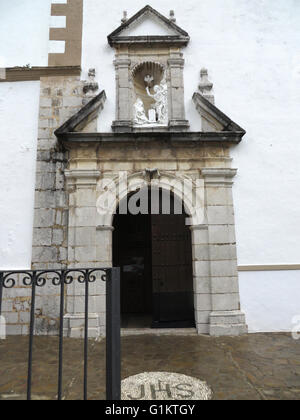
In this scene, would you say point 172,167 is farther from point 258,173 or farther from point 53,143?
point 53,143

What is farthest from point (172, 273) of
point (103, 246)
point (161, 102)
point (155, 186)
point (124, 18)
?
point (124, 18)

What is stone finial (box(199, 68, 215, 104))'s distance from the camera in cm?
508

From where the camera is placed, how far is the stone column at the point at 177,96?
4.94 metres

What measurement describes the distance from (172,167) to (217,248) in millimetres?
1511

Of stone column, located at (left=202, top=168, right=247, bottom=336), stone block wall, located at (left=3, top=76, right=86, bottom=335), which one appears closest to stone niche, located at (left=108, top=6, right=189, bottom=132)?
stone block wall, located at (left=3, top=76, right=86, bottom=335)

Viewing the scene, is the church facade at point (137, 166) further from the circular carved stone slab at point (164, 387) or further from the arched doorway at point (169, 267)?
the circular carved stone slab at point (164, 387)

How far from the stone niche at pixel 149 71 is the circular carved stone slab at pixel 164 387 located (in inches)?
147

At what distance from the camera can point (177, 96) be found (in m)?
5.09

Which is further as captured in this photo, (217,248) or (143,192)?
(143,192)

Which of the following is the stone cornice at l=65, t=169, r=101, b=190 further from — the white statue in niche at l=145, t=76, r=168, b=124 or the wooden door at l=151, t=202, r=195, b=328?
the white statue in niche at l=145, t=76, r=168, b=124

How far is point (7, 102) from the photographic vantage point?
5.11m

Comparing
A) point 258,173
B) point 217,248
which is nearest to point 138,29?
point 258,173

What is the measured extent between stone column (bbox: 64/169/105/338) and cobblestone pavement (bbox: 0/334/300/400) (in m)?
0.31

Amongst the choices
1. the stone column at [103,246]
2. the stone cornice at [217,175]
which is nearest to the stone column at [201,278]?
the stone cornice at [217,175]
